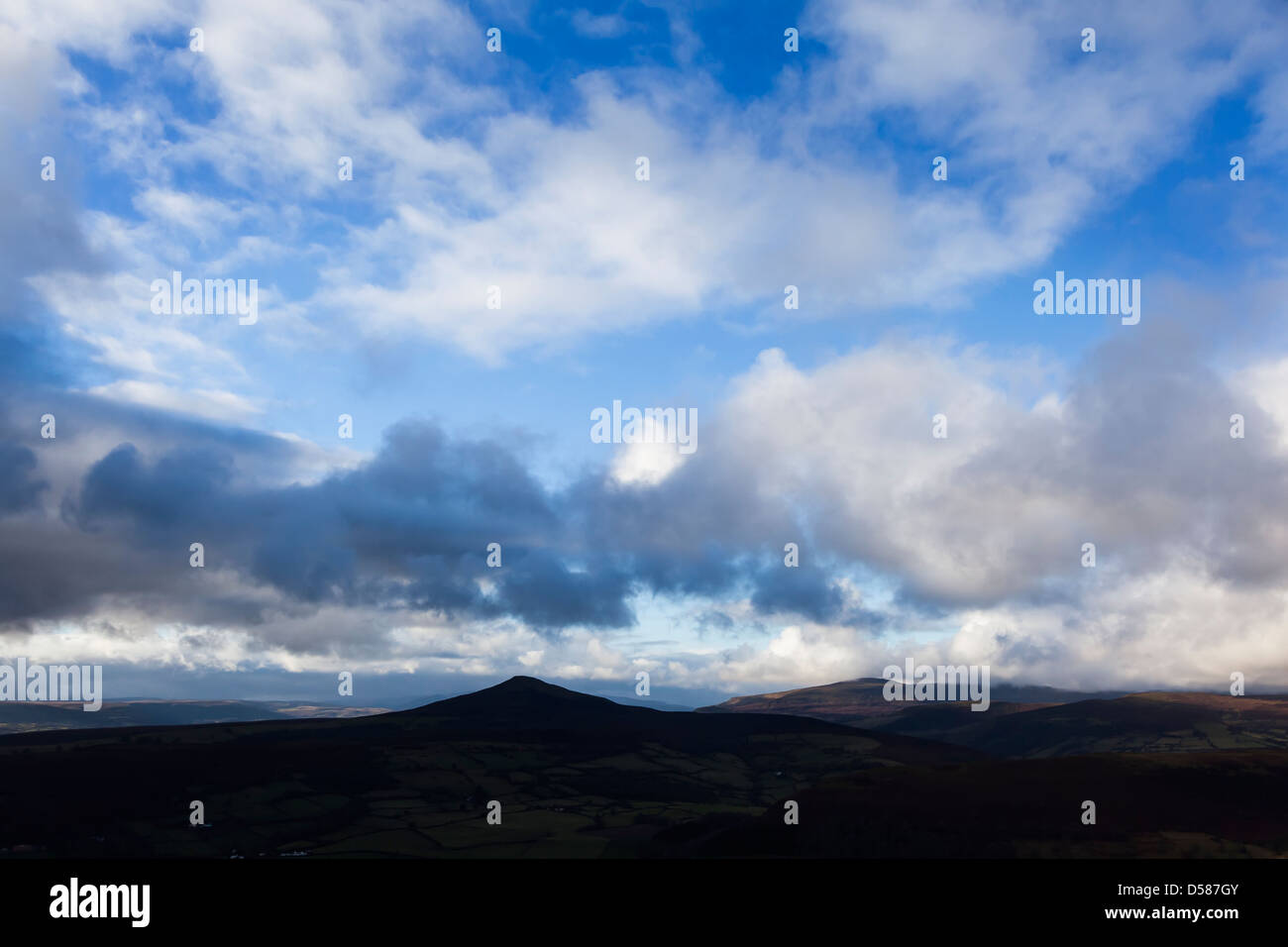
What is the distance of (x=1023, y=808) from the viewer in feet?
399
